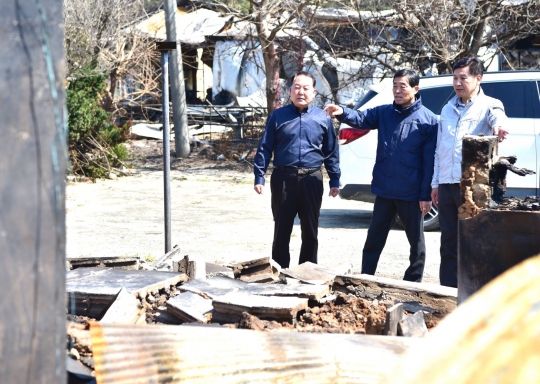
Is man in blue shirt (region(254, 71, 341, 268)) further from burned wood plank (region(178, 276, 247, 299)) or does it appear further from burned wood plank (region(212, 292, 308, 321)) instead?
burned wood plank (region(212, 292, 308, 321))

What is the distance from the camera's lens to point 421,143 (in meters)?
6.21

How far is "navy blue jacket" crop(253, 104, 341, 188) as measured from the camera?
6441mm

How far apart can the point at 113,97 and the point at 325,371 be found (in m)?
15.6

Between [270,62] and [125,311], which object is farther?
[270,62]

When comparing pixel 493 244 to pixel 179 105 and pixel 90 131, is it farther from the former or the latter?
pixel 179 105

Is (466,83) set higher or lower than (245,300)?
higher

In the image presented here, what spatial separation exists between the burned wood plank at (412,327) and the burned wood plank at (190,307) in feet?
3.80

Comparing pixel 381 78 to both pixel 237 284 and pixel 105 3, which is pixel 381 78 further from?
pixel 237 284

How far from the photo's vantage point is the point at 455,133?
5875 millimetres

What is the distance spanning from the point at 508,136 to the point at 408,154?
10.6 feet

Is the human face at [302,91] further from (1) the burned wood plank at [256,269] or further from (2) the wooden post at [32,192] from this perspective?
(2) the wooden post at [32,192]

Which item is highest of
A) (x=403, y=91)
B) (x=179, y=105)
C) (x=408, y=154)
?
(x=179, y=105)

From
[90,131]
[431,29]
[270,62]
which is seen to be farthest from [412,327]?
[270,62]

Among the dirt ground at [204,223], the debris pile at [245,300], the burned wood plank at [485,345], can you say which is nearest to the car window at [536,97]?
the dirt ground at [204,223]
